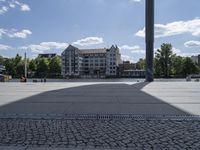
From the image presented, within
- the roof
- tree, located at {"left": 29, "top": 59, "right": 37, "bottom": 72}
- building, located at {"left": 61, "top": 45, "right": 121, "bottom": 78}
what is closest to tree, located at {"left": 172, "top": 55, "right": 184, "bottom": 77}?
building, located at {"left": 61, "top": 45, "right": 121, "bottom": 78}

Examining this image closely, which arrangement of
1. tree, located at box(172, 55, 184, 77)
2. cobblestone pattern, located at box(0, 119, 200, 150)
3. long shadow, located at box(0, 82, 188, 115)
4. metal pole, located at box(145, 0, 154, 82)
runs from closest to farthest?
cobblestone pattern, located at box(0, 119, 200, 150) → long shadow, located at box(0, 82, 188, 115) → metal pole, located at box(145, 0, 154, 82) → tree, located at box(172, 55, 184, 77)

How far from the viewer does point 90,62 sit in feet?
504

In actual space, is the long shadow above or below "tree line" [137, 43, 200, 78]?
below

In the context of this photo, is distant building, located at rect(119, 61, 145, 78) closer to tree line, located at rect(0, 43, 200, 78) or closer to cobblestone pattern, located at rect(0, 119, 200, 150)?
tree line, located at rect(0, 43, 200, 78)

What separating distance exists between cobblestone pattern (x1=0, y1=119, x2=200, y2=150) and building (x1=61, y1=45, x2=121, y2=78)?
13726 cm

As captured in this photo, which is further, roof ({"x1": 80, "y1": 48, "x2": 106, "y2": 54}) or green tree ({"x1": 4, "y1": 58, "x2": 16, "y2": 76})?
roof ({"x1": 80, "y1": 48, "x2": 106, "y2": 54})

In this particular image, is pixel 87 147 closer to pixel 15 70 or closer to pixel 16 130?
pixel 16 130

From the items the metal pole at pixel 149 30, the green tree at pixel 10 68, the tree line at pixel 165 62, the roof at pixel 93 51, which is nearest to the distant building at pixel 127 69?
the roof at pixel 93 51

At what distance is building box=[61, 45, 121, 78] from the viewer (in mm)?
146750

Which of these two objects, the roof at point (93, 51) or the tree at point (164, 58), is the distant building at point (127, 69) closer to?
the roof at point (93, 51)

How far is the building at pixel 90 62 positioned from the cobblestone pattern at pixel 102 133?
13726cm

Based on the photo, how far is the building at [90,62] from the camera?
481 feet

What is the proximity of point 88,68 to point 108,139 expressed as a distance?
150m

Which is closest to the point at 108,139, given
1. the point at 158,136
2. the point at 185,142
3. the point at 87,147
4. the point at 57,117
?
the point at 87,147
